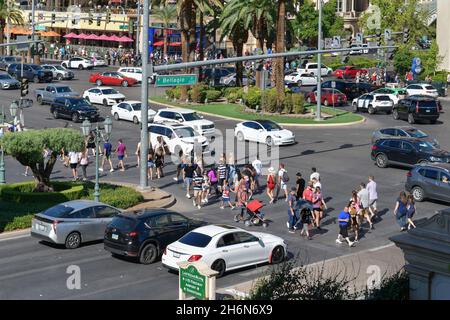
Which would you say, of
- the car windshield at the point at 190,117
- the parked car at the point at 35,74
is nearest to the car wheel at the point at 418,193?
the car windshield at the point at 190,117

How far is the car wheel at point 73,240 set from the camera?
24938 mm

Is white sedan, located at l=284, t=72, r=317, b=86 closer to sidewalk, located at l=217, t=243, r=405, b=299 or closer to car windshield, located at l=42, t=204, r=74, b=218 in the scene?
sidewalk, located at l=217, t=243, r=405, b=299

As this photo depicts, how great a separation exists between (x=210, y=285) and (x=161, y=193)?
15835 millimetres

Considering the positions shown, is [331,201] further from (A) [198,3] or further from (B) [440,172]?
(A) [198,3]

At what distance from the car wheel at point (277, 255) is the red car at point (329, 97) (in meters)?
36.8

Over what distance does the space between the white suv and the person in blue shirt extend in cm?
1921

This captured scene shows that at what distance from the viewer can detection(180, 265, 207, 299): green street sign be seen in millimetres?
16978

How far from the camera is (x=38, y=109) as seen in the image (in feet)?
184

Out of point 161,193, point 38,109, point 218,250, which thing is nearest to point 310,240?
point 218,250

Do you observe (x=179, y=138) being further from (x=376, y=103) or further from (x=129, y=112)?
(x=376, y=103)

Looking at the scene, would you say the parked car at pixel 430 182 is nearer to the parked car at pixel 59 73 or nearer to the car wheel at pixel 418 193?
the car wheel at pixel 418 193

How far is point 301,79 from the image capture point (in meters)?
72.9

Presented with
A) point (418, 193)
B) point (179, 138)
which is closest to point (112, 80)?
point (179, 138)

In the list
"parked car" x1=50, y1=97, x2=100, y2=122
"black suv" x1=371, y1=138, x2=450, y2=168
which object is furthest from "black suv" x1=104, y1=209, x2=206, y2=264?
"parked car" x1=50, y1=97, x2=100, y2=122
